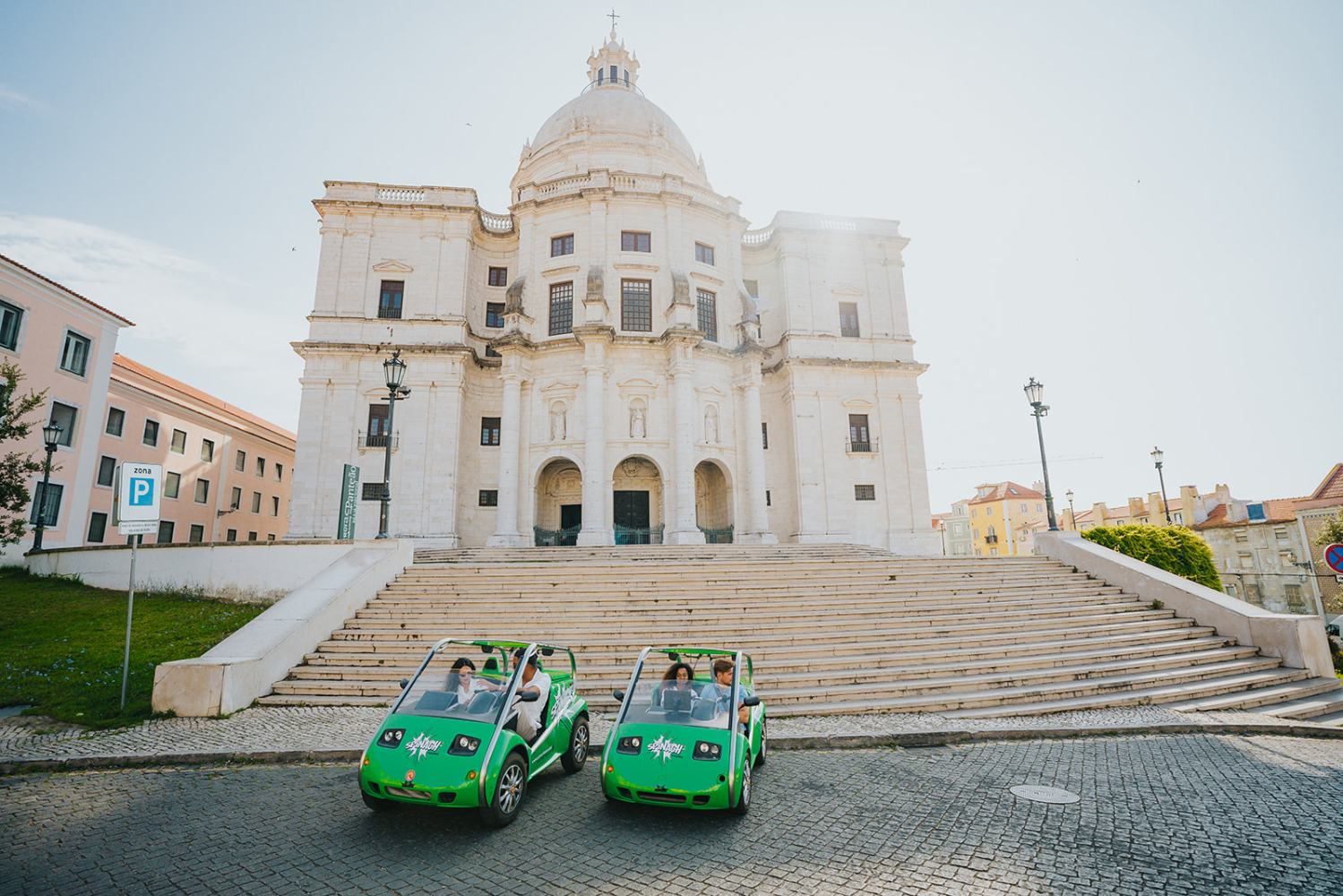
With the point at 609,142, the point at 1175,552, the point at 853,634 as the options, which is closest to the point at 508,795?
the point at 853,634

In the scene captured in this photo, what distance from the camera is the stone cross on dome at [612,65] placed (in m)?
41.3

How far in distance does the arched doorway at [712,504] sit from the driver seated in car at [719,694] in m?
20.0

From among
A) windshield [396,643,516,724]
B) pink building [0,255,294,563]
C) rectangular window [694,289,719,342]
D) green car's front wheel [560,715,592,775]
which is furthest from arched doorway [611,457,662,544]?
windshield [396,643,516,724]

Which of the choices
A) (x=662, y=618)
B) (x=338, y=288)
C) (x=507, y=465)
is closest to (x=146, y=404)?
(x=338, y=288)

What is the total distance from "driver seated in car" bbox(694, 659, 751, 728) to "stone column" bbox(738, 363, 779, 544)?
19.3 metres

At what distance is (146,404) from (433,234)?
62.0 ft

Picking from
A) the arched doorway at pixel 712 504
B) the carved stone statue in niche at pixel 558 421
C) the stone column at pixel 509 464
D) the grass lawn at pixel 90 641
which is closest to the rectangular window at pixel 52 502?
the grass lawn at pixel 90 641

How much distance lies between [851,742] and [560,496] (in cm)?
2100

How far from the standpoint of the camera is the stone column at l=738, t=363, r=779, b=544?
1009 inches

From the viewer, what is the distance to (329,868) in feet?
14.9

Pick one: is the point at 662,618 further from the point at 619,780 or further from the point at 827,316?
the point at 827,316

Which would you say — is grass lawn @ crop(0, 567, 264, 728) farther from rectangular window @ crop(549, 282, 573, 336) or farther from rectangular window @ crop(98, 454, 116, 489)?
rectangular window @ crop(549, 282, 573, 336)

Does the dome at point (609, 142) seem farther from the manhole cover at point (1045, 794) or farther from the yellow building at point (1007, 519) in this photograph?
the yellow building at point (1007, 519)

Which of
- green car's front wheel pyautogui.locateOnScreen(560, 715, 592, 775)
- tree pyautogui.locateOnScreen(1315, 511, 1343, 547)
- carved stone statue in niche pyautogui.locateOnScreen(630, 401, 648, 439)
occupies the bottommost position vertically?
green car's front wheel pyautogui.locateOnScreen(560, 715, 592, 775)
